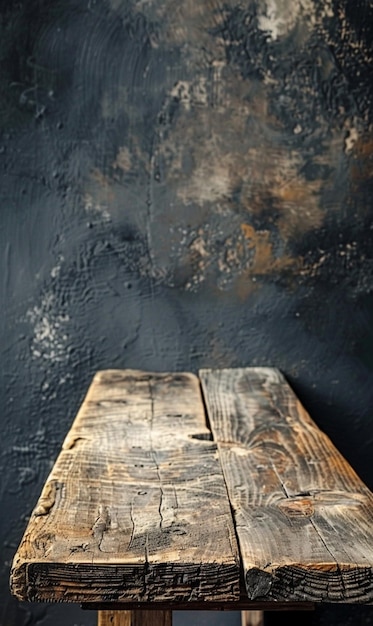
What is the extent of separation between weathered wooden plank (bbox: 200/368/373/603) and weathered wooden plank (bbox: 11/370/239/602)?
0.04 metres

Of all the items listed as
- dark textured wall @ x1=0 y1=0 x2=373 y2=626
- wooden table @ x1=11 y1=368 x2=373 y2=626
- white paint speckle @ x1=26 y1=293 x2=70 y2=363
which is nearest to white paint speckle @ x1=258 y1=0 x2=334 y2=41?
dark textured wall @ x1=0 y1=0 x2=373 y2=626

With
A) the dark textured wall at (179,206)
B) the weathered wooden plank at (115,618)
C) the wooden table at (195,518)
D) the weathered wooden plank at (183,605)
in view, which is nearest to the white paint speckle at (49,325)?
the dark textured wall at (179,206)

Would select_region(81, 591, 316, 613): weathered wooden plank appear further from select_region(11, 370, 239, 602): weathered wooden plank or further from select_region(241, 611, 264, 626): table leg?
select_region(241, 611, 264, 626): table leg

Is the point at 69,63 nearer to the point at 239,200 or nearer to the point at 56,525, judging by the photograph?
the point at 239,200

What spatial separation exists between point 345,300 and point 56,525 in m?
1.43

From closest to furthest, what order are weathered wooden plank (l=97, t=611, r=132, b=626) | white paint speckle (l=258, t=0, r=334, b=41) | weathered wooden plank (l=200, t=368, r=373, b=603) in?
weathered wooden plank (l=200, t=368, r=373, b=603) → weathered wooden plank (l=97, t=611, r=132, b=626) → white paint speckle (l=258, t=0, r=334, b=41)

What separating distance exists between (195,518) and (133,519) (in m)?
0.09

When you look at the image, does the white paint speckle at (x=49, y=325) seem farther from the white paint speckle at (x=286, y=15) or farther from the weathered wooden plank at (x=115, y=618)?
the weathered wooden plank at (x=115, y=618)

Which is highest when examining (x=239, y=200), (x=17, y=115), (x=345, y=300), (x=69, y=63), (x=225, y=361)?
(x=69, y=63)

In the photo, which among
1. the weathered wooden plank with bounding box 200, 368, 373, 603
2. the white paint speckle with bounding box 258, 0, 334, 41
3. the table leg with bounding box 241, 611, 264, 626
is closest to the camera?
the weathered wooden plank with bounding box 200, 368, 373, 603

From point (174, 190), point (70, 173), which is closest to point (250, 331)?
point (174, 190)

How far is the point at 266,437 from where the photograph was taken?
1.79 meters

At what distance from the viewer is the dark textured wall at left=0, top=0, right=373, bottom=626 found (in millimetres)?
2422

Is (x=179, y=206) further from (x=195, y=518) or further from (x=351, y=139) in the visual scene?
(x=195, y=518)
